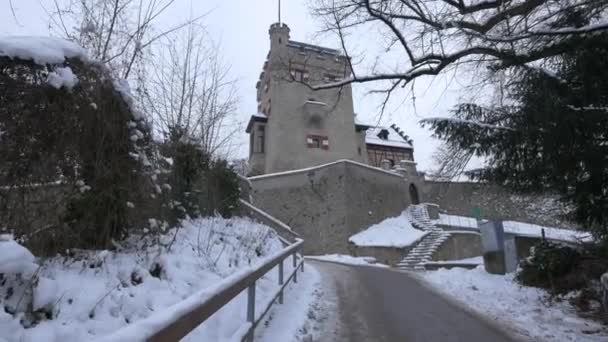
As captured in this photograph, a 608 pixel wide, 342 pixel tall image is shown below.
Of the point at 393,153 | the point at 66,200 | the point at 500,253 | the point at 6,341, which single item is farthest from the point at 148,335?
the point at 393,153

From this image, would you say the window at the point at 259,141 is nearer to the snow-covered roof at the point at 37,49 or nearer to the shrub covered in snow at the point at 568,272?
the shrub covered in snow at the point at 568,272

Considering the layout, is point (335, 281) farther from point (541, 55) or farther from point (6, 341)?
point (6, 341)

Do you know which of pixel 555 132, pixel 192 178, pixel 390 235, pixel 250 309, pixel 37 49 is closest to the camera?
pixel 250 309

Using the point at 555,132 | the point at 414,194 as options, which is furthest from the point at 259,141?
the point at 555,132

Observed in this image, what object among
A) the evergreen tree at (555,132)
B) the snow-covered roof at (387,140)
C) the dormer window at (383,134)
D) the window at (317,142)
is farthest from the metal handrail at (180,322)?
the dormer window at (383,134)

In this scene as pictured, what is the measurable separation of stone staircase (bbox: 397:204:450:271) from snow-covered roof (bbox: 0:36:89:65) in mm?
13750

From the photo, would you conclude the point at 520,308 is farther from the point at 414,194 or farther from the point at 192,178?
the point at 414,194

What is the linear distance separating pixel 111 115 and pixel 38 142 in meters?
0.85

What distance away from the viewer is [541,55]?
17.6ft

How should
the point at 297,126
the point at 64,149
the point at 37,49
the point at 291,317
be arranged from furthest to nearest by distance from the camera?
1. the point at 297,126
2. the point at 291,317
3. the point at 64,149
4. the point at 37,49

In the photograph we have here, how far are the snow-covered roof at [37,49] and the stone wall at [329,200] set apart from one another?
18822 millimetres

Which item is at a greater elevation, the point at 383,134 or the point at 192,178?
the point at 383,134

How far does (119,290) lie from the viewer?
10.2ft

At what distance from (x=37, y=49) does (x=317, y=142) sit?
2496cm
